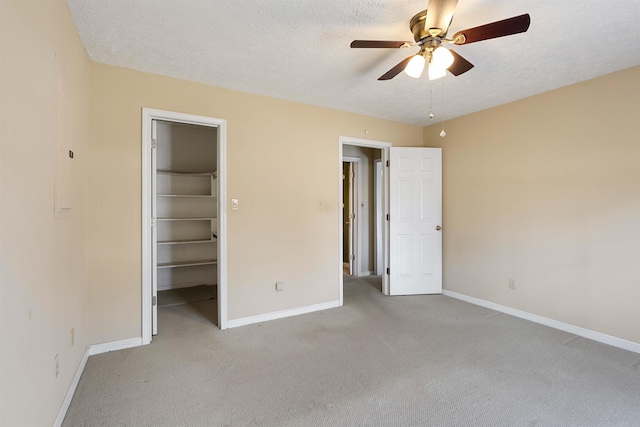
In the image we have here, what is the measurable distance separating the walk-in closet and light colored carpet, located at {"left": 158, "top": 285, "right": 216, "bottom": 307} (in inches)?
0.6

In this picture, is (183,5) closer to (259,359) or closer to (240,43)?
A: (240,43)

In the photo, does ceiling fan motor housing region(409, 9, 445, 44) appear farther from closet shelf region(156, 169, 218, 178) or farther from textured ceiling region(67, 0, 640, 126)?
closet shelf region(156, 169, 218, 178)

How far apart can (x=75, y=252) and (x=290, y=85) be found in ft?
7.44

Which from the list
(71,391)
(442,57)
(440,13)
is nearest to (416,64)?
(442,57)

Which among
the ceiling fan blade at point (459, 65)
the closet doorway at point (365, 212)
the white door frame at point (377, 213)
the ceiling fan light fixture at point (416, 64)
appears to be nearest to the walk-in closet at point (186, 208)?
the closet doorway at point (365, 212)

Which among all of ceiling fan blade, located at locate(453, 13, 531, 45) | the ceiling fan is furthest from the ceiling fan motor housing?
ceiling fan blade, located at locate(453, 13, 531, 45)

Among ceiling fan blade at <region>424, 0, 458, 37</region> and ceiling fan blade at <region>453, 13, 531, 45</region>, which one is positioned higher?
ceiling fan blade at <region>424, 0, 458, 37</region>

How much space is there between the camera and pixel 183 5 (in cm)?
184

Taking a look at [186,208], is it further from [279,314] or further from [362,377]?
[362,377]

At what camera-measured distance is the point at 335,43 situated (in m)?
2.25

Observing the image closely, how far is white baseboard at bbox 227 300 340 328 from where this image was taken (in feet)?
10.3

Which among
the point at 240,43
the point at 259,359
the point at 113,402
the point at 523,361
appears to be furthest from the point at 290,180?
the point at 523,361

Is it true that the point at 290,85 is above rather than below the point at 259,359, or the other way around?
above

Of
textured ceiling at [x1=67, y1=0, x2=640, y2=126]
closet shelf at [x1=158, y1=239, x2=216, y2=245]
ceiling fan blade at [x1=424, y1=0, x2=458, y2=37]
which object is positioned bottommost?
closet shelf at [x1=158, y1=239, x2=216, y2=245]
